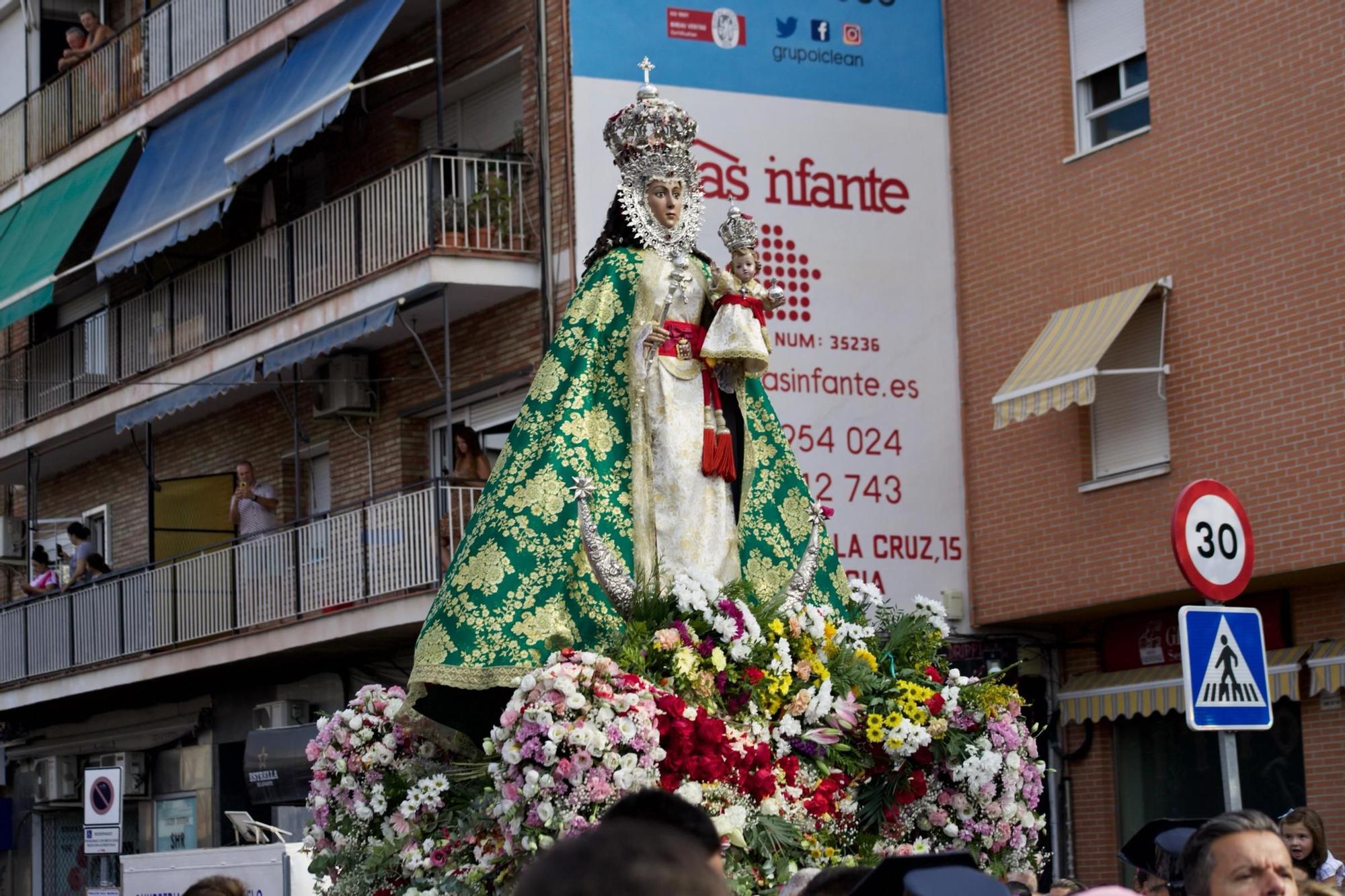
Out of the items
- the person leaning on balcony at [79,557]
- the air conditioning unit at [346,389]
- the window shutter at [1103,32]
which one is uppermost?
the window shutter at [1103,32]

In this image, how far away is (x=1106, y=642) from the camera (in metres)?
18.2

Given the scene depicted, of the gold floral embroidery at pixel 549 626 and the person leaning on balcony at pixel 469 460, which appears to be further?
the person leaning on balcony at pixel 469 460

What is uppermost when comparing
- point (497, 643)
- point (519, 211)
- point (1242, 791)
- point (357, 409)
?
point (519, 211)

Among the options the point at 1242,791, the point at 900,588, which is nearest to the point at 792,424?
the point at 900,588

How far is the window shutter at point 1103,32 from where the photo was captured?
58.7ft

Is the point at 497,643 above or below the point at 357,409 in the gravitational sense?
below

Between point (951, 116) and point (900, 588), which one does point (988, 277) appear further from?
point (900, 588)

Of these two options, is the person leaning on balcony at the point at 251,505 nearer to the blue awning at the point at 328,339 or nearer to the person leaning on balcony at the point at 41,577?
the blue awning at the point at 328,339

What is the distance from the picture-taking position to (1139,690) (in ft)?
57.7

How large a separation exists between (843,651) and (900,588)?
1069 centimetres

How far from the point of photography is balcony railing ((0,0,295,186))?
23531 millimetres

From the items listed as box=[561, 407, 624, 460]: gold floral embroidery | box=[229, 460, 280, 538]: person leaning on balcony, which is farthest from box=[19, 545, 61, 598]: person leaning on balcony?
box=[561, 407, 624, 460]: gold floral embroidery

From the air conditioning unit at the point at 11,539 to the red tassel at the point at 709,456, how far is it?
2258 cm

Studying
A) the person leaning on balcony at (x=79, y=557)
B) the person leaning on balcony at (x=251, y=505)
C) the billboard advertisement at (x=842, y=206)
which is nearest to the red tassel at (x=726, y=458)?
the billboard advertisement at (x=842, y=206)
